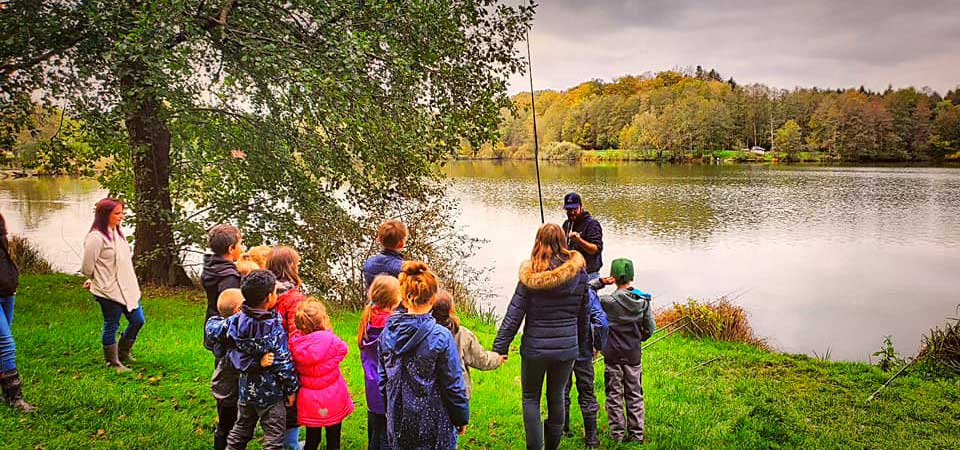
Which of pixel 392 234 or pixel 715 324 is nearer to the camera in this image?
pixel 392 234

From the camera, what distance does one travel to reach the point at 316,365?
3.64m

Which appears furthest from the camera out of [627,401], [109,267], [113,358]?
[113,358]

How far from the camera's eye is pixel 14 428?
421 centimetres

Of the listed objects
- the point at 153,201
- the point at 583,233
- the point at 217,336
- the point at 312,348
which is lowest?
the point at 312,348

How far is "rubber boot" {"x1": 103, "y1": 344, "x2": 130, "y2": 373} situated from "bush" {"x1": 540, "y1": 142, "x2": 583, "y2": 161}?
63.7m

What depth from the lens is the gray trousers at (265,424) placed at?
3574 mm

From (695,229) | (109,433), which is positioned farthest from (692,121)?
(109,433)

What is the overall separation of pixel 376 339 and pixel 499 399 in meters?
2.55

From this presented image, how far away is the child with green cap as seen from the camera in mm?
4738

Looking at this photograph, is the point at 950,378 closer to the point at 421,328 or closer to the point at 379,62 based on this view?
the point at 421,328

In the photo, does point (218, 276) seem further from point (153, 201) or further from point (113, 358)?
point (153, 201)

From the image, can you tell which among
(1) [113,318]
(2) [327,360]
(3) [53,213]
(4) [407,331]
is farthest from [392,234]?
(3) [53,213]

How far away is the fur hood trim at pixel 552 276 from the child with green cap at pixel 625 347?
2.96ft

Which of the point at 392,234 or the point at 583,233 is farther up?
the point at 392,234
